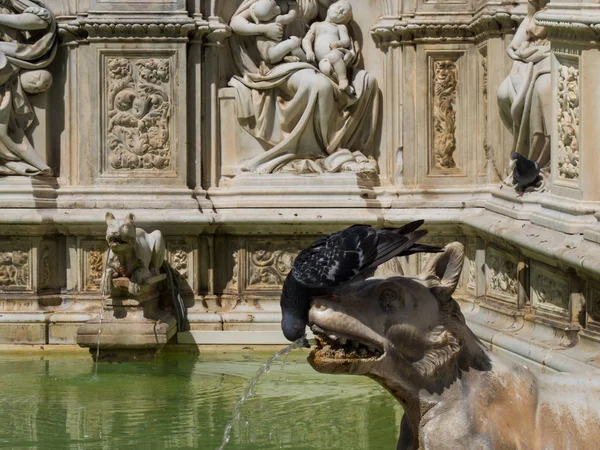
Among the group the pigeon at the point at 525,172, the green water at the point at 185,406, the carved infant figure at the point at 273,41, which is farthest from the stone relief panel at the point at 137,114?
the pigeon at the point at 525,172

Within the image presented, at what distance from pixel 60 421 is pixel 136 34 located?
3.71 m

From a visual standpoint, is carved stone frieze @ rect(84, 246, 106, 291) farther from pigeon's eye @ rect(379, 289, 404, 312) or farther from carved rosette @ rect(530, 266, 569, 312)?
pigeon's eye @ rect(379, 289, 404, 312)

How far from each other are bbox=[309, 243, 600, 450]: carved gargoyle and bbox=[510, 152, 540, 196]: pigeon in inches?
249

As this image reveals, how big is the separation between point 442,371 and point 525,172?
650cm

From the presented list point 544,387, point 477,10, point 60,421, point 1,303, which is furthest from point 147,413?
point 544,387

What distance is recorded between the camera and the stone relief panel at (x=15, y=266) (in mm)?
12180

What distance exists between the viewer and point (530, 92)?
11.1 meters

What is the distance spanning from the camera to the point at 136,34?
12117 mm

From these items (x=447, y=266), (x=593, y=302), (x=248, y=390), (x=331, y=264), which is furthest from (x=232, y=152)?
(x=331, y=264)

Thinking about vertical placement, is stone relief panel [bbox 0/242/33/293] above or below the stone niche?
below

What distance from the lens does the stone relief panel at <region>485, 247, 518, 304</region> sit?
36.1 ft

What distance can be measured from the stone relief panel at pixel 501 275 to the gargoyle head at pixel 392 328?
6459 mm

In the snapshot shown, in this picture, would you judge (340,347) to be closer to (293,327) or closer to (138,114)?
(293,327)

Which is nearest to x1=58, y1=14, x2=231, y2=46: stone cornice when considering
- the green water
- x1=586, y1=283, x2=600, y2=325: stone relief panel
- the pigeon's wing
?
the green water
